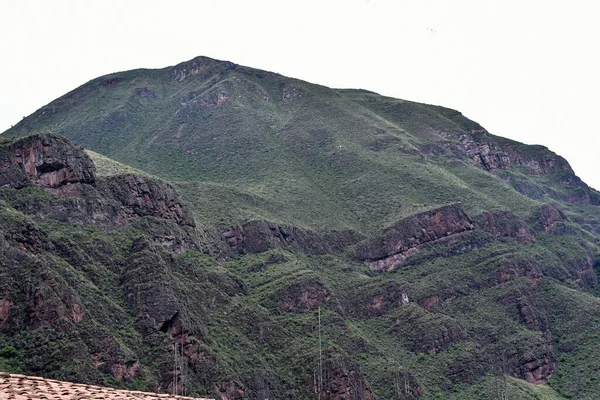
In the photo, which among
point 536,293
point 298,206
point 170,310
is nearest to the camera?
point 170,310

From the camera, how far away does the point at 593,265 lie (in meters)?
190

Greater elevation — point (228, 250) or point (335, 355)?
point (228, 250)

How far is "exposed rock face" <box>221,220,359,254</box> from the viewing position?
153 m

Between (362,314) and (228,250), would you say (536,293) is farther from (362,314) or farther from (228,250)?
(228,250)

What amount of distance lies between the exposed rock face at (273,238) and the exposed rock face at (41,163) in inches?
1438

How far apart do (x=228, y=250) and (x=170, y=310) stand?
146ft

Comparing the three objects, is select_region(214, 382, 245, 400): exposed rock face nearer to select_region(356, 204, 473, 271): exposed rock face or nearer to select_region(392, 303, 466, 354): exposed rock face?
select_region(392, 303, 466, 354): exposed rock face

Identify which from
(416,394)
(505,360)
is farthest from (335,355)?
(505,360)

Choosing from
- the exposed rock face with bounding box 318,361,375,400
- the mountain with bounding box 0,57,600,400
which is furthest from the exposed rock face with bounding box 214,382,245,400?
the exposed rock face with bounding box 318,361,375,400

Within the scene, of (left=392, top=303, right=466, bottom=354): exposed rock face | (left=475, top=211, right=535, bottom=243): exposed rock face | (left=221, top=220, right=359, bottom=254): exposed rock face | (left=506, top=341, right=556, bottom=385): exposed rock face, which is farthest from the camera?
(left=475, top=211, right=535, bottom=243): exposed rock face

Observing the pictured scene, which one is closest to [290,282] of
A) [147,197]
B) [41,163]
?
[147,197]

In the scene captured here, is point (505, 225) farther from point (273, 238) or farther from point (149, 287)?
point (149, 287)

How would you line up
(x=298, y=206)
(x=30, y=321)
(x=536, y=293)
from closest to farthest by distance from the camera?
1. (x=30, y=321)
2. (x=536, y=293)
3. (x=298, y=206)

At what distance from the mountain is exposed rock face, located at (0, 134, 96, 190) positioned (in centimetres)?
19
